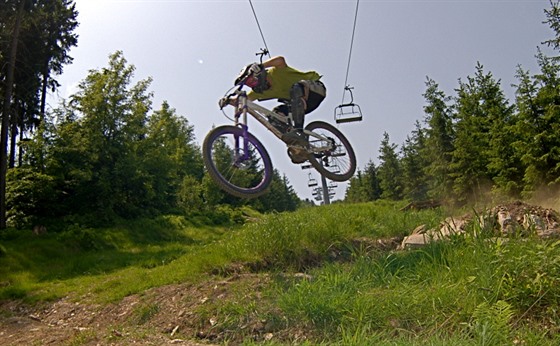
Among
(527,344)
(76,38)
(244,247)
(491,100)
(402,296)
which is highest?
(76,38)

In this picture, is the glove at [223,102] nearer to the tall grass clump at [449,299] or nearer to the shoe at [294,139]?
the shoe at [294,139]

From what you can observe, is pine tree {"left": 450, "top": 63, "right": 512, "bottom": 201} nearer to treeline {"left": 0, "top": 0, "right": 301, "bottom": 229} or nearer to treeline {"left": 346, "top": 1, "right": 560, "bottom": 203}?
treeline {"left": 346, "top": 1, "right": 560, "bottom": 203}

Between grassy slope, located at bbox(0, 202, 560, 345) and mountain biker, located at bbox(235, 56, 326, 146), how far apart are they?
80.2 inches

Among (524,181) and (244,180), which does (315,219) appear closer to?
(244,180)

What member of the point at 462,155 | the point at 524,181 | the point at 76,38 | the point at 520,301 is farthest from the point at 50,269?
the point at 462,155

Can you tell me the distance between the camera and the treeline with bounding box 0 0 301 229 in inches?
595

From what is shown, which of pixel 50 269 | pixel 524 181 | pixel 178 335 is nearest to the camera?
pixel 178 335

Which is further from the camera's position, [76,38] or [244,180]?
[76,38]

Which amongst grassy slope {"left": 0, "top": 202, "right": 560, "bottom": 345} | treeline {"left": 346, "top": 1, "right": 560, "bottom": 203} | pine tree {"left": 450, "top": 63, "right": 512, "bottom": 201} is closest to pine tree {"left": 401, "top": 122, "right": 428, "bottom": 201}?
treeline {"left": 346, "top": 1, "right": 560, "bottom": 203}

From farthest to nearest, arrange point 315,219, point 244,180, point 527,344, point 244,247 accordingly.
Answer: point 315,219 → point 244,247 → point 244,180 → point 527,344

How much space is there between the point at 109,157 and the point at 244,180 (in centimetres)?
1490

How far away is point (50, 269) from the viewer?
1090 cm

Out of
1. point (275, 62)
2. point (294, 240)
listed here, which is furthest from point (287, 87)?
point (294, 240)

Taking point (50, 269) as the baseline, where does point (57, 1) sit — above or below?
above
